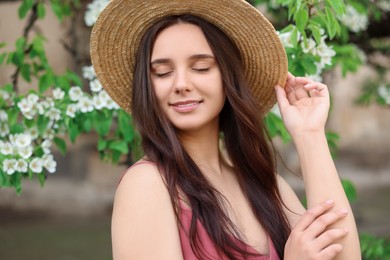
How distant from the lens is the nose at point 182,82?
2164 millimetres

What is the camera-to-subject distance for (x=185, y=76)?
2176 millimetres

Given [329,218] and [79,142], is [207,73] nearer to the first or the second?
[329,218]

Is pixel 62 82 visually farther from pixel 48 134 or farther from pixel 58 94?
pixel 48 134

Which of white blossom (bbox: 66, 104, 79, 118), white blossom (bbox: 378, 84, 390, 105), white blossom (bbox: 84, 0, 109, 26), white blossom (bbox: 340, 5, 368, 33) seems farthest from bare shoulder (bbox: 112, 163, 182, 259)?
white blossom (bbox: 378, 84, 390, 105)

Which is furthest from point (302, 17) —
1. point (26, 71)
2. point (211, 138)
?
point (26, 71)

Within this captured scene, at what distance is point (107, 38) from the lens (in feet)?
7.99

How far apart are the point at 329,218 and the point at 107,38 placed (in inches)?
34.2

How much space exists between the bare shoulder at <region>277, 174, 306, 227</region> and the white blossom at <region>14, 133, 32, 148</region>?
100 centimetres

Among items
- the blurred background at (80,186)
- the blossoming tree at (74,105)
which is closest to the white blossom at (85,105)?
the blossoming tree at (74,105)

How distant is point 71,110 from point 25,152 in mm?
259

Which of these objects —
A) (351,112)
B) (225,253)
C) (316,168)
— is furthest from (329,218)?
(351,112)

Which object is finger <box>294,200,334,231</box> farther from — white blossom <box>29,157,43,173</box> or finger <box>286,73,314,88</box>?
white blossom <box>29,157,43,173</box>

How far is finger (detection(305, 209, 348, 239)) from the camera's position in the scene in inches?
84.2

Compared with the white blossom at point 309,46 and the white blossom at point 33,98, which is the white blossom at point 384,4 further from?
the white blossom at point 33,98
